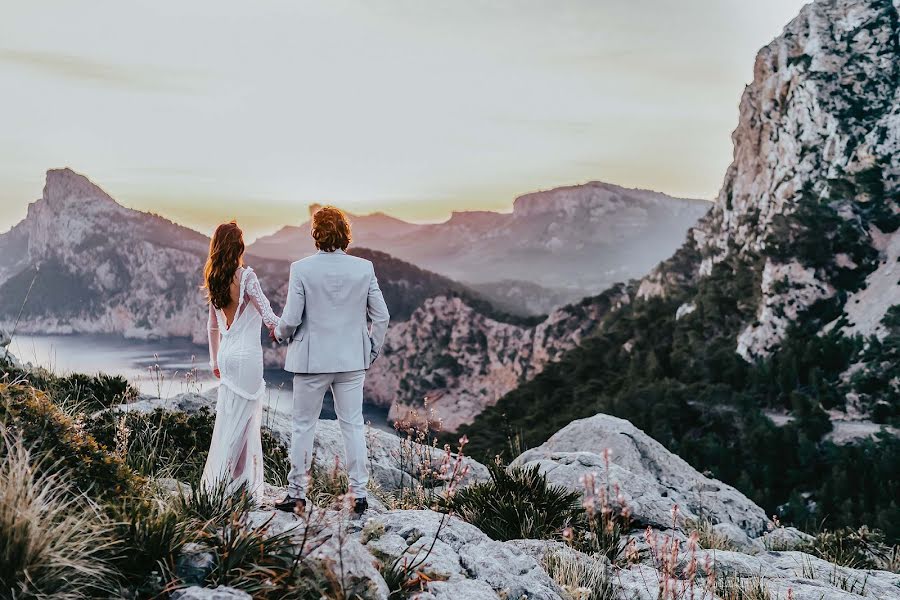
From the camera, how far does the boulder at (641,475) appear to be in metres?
7.86

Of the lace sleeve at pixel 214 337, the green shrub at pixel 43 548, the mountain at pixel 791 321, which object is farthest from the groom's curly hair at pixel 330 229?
the mountain at pixel 791 321

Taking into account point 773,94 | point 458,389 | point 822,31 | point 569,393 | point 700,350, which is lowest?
point 458,389

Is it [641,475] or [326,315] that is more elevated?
[326,315]

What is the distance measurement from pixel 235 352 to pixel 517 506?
9.47 feet

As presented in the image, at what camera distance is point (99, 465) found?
409 centimetres

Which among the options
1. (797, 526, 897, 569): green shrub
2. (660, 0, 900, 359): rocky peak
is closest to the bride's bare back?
(797, 526, 897, 569): green shrub

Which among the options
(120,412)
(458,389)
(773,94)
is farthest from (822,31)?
(120,412)

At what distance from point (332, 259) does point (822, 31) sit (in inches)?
2426

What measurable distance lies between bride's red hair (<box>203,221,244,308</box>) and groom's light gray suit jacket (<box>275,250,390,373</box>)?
0.52m

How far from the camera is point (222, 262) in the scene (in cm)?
527

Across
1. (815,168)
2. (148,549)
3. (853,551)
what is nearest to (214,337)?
(148,549)

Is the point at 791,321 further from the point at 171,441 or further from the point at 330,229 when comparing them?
the point at 330,229

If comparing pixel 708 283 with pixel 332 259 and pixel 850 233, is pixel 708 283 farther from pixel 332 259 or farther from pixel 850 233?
pixel 332 259

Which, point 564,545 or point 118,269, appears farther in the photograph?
point 118,269
